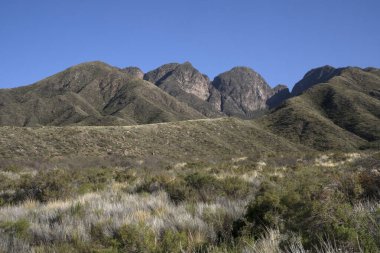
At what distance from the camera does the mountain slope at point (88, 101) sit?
12962cm

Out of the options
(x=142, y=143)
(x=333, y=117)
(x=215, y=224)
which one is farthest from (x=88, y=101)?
(x=215, y=224)

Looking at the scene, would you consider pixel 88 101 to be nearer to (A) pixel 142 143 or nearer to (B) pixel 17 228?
(A) pixel 142 143

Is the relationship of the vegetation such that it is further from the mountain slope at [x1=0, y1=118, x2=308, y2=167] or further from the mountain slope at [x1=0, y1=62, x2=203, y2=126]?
the mountain slope at [x1=0, y1=62, x2=203, y2=126]

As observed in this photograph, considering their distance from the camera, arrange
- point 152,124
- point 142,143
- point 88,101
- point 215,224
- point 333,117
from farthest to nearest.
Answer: point 88,101
point 333,117
point 152,124
point 142,143
point 215,224

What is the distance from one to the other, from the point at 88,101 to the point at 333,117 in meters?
101

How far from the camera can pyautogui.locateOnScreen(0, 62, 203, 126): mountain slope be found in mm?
129625

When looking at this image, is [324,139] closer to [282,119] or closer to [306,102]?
[282,119]

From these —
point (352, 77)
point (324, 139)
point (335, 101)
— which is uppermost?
point (352, 77)

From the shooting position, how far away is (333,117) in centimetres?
9875

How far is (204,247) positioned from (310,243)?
1308 mm

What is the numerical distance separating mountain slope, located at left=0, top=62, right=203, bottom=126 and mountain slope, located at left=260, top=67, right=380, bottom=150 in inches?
1760

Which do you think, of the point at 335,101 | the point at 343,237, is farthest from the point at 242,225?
the point at 335,101

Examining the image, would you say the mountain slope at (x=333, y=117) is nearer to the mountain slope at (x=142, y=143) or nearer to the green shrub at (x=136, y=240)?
the mountain slope at (x=142, y=143)

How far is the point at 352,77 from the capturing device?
13338 centimetres
